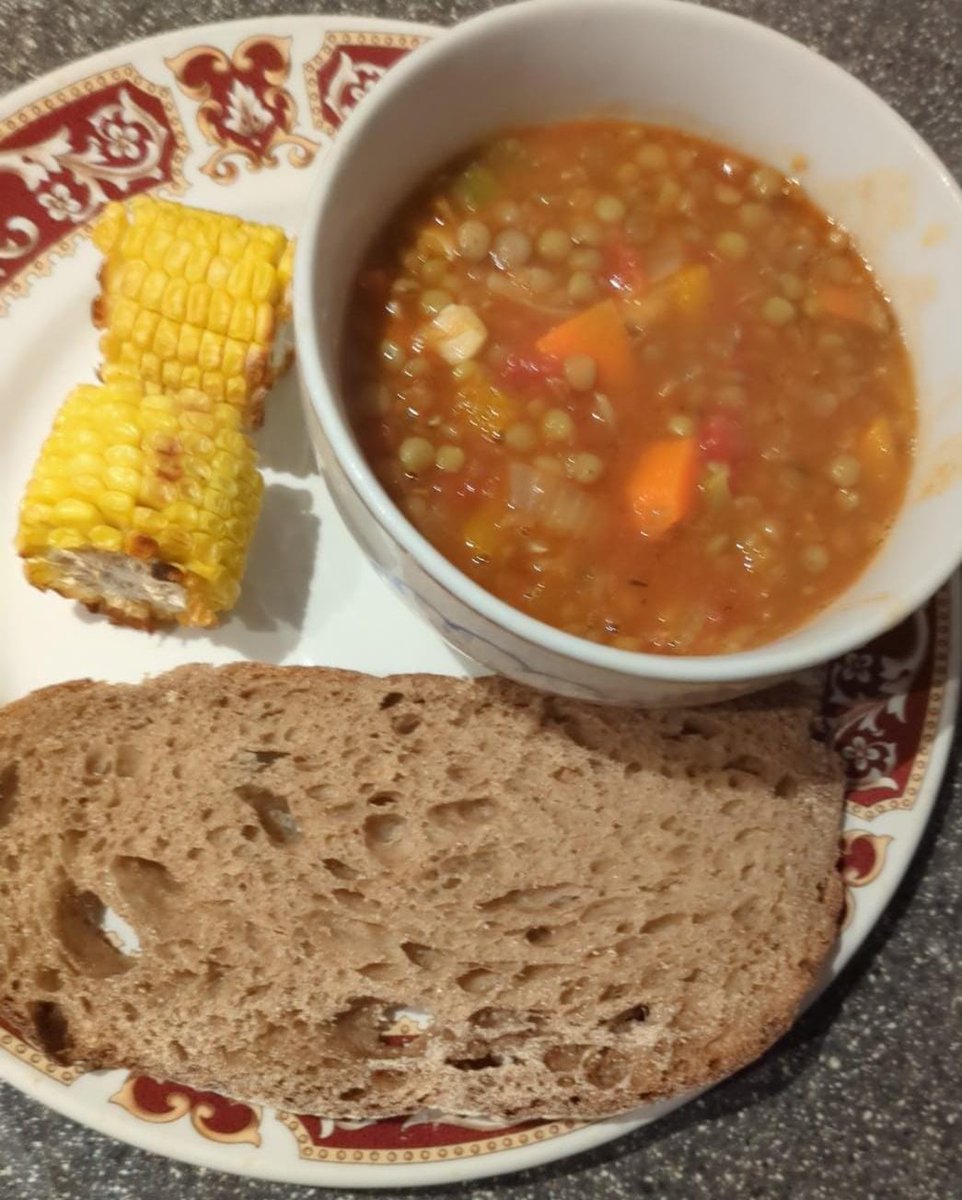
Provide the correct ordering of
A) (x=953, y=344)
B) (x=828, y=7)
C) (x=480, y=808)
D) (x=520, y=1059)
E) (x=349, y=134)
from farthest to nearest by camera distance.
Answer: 1. (x=828, y=7)
2. (x=480, y=808)
3. (x=520, y=1059)
4. (x=953, y=344)
5. (x=349, y=134)

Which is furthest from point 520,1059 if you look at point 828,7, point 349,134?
point 828,7

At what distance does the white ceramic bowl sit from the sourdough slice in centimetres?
34

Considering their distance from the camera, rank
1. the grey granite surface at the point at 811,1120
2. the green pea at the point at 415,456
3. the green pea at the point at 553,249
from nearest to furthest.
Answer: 1. the green pea at the point at 415,456
2. the green pea at the point at 553,249
3. the grey granite surface at the point at 811,1120

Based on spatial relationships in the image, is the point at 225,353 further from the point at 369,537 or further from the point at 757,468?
the point at 757,468

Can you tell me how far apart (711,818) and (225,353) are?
A: 110 centimetres

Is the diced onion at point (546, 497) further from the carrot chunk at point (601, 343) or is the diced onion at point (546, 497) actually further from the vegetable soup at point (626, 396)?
the carrot chunk at point (601, 343)

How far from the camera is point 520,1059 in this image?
1.69m

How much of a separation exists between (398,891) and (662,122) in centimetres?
128

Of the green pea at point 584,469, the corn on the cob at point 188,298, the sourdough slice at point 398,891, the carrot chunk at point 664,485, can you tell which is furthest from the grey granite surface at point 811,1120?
the green pea at point 584,469

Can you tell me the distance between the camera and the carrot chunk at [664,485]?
1.55 meters

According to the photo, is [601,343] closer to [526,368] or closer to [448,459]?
[526,368]

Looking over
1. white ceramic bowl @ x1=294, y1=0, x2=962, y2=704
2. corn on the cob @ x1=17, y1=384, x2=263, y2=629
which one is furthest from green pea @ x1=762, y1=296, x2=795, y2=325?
corn on the cob @ x1=17, y1=384, x2=263, y2=629

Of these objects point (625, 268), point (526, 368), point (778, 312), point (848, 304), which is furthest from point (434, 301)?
point (848, 304)

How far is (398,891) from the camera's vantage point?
1.72 m
